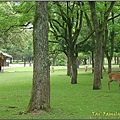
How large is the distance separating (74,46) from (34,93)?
1409 cm

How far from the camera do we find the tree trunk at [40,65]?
919cm

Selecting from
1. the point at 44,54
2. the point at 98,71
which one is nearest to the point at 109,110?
the point at 44,54

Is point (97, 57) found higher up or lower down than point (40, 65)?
higher up

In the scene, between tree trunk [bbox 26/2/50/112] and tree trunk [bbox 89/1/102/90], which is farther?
tree trunk [bbox 89/1/102/90]

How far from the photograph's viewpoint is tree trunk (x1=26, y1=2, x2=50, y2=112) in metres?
9.19

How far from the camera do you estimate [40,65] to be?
364 inches

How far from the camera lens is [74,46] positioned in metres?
23.0

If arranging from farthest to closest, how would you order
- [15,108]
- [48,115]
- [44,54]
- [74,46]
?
[74,46] → [15,108] → [44,54] → [48,115]

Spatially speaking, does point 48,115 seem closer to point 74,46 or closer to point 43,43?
point 43,43

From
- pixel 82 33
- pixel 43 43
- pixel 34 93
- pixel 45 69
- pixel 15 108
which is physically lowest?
pixel 15 108

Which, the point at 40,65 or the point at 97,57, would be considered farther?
the point at 97,57

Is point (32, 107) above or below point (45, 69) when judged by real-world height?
below

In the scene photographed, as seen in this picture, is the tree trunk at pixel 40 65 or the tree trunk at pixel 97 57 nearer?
the tree trunk at pixel 40 65

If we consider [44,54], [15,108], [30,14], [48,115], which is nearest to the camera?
[48,115]
